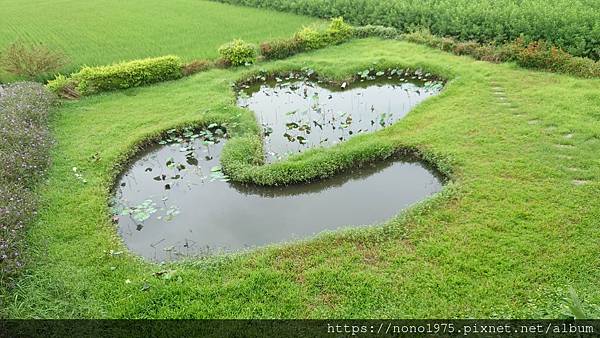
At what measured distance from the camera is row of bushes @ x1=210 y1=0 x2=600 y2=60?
1199 cm

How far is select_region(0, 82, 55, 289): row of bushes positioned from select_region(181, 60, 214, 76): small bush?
133 inches

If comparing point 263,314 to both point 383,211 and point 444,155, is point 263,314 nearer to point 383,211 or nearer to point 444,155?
point 383,211

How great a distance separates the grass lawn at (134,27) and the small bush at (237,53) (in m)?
0.92

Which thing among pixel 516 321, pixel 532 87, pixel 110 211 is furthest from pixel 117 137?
pixel 532 87

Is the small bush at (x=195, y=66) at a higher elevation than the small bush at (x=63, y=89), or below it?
higher

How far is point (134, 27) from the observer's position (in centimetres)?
1730

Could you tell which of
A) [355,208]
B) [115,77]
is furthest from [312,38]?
[355,208]

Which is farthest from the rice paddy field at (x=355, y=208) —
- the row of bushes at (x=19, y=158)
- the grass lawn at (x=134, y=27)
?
the grass lawn at (x=134, y=27)

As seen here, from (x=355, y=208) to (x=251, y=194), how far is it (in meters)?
1.75

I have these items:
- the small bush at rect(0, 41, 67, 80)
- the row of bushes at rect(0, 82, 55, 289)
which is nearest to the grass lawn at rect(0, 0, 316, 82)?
the small bush at rect(0, 41, 67, 80)

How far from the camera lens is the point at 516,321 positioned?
197 inches

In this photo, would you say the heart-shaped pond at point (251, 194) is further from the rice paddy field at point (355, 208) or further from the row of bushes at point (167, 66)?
the row of bushes at point (167, 66)

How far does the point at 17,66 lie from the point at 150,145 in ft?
17.2

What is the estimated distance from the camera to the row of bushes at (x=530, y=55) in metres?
10.8
